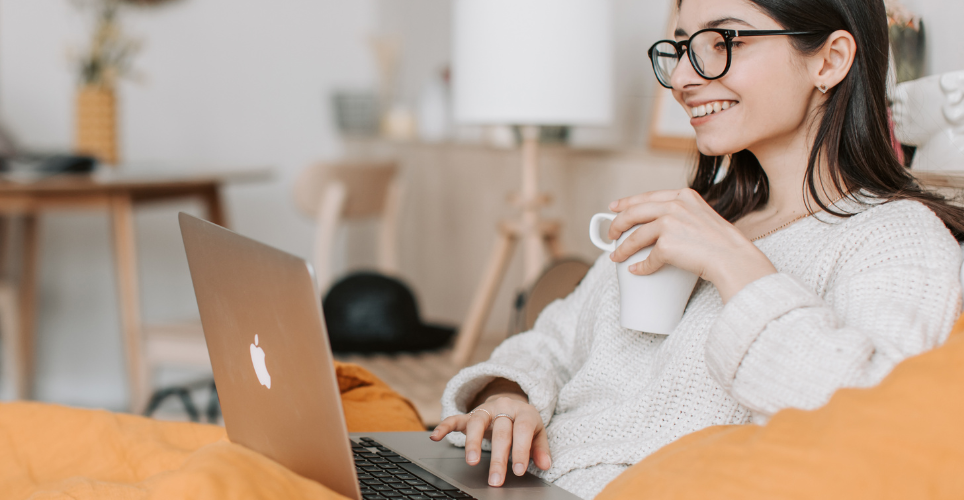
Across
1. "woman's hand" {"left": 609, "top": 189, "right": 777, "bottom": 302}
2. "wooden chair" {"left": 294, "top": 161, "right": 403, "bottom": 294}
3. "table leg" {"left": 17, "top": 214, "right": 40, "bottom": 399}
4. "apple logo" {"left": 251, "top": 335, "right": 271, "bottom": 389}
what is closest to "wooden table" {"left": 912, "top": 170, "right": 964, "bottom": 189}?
"woman's hand" {"left": 609, "top": 189, "right": 777, "bottom": 302}

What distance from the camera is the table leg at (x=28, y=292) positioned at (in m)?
2.81

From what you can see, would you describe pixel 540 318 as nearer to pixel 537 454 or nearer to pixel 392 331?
pixel 537 454

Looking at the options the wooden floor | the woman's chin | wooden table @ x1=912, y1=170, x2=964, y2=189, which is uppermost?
the woman's chin

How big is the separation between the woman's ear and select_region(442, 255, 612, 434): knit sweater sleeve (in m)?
0.31

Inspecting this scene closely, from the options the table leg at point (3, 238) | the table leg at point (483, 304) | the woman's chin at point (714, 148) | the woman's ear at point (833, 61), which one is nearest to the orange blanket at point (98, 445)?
the woman's chin at point (714, 148)

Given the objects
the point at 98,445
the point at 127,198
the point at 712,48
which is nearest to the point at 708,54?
the point at 712,48

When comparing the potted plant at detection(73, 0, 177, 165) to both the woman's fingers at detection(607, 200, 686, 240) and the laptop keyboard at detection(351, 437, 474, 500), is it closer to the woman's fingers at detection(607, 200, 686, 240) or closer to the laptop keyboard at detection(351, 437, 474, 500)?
the laptop keyboard at detection(351, 437, 474, 500)

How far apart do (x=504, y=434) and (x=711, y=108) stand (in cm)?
40

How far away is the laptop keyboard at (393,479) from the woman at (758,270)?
5 centimetres

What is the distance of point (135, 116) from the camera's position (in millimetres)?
3297

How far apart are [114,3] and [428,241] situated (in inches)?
58.2

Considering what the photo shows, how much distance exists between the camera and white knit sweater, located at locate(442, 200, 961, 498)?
0.65 m

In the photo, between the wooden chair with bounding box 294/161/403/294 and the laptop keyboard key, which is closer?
the laptop keyboard key

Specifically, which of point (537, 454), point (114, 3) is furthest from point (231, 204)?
point (537, 454)
